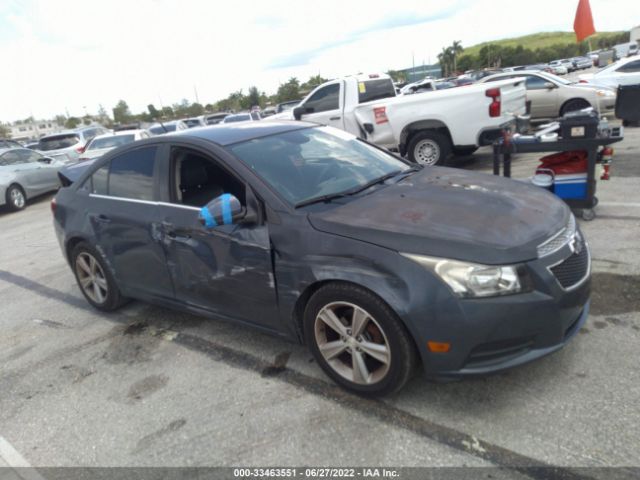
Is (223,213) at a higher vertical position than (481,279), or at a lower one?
higher

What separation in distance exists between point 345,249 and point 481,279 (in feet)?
2.42

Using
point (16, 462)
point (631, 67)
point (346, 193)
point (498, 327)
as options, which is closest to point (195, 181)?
point (346, 193)

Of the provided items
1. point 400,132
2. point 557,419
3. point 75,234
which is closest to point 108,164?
point 75,234

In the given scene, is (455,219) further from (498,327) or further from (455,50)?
(455,50)

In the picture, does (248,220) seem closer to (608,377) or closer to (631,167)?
(608,377)

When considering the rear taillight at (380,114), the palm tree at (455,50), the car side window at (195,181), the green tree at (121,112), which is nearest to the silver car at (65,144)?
the rear taillight at (380,114)

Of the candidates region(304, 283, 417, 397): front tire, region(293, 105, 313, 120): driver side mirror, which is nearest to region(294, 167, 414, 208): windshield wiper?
region(304, 283, 417, 397): front tire

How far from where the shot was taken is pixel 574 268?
2734 mm

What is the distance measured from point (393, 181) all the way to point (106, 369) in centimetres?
259

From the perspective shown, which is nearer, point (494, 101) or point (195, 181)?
point (195, 181)

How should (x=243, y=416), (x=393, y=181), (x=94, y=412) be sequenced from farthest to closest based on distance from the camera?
(x=393, y=181)
(x=94, y=412)
(x=243, y=416)

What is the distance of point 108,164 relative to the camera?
172 inches

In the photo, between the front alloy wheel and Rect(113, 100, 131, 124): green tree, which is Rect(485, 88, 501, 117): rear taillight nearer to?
the front alloy wheel

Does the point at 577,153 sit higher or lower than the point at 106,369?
higher
